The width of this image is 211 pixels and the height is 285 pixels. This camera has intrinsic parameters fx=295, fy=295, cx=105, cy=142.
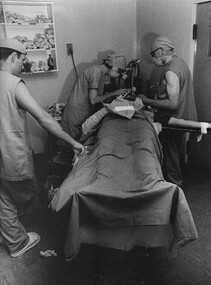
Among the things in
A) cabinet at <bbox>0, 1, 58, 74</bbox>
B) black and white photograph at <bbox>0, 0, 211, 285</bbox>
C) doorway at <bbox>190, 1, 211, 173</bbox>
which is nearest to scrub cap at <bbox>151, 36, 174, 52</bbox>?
black and white photograph at <bbox>0, 0, 211, 285</bbox>

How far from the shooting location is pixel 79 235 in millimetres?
1496

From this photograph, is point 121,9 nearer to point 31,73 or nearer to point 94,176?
point 31,73

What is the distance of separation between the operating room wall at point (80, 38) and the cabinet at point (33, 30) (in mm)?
171

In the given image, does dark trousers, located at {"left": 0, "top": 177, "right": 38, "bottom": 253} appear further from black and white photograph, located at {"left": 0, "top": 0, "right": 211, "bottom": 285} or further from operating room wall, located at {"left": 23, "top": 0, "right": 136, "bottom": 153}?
operating room wall, located at {"left": 23, "top": 0, "right": 136, "bottom": 153}

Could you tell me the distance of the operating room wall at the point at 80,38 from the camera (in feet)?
12.2

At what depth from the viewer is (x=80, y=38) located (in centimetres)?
386

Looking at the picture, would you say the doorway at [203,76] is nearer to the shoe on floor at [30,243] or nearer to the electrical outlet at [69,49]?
the electrical outlet at [69,49]

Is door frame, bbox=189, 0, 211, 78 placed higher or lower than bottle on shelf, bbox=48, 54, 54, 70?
higher

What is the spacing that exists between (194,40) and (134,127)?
1623 millimetres

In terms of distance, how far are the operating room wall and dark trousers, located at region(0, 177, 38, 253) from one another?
6.14 ft

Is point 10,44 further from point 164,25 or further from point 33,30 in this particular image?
point 164,25

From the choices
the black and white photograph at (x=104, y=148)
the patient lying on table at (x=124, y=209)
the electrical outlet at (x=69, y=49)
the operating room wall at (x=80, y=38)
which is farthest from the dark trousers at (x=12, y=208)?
the electrical outlet at (x=69, y=49)

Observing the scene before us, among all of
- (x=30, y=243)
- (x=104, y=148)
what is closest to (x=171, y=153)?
(x=104, y=148)

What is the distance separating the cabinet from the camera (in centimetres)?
323
